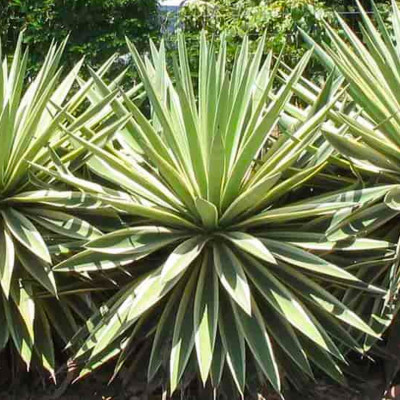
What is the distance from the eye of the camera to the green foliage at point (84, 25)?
6027 mm

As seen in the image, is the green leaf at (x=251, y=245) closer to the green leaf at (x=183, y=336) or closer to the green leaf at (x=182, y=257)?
the green leaf at (x=182, y=257)

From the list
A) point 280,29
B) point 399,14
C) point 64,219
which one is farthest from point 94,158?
point 280,29

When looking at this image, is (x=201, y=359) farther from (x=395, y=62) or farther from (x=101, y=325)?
(x=395, y=62)

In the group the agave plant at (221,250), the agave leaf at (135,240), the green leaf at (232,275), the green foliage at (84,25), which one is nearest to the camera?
the green leaf at (232,275)

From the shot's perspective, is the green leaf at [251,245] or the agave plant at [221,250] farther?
the agave plant at [221,250]

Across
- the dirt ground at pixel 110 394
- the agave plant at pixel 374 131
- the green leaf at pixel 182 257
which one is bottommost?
the dirt ground at pixel 110 394

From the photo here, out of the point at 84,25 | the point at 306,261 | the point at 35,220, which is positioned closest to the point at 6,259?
the point at 35,220

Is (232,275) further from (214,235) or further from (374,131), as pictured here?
(374,131)

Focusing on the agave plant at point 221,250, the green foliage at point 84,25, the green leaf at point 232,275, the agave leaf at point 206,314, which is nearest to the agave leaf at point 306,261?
the agave plant at point 221,250

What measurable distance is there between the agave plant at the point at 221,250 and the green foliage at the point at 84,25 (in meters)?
2.66

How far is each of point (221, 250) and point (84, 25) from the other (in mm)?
3501

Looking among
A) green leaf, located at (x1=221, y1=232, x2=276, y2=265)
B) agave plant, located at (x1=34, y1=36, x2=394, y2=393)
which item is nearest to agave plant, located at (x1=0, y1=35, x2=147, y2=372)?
agave plant, located at (x1=34, y1=36, x2=394, y2=393)

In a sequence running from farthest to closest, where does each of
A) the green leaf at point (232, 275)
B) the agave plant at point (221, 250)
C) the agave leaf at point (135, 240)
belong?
the agave leaf at point (135, 240) → the agave plant at point (221, 250) → the green leaf at point (232, 275)

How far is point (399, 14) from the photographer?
13.3 ft
